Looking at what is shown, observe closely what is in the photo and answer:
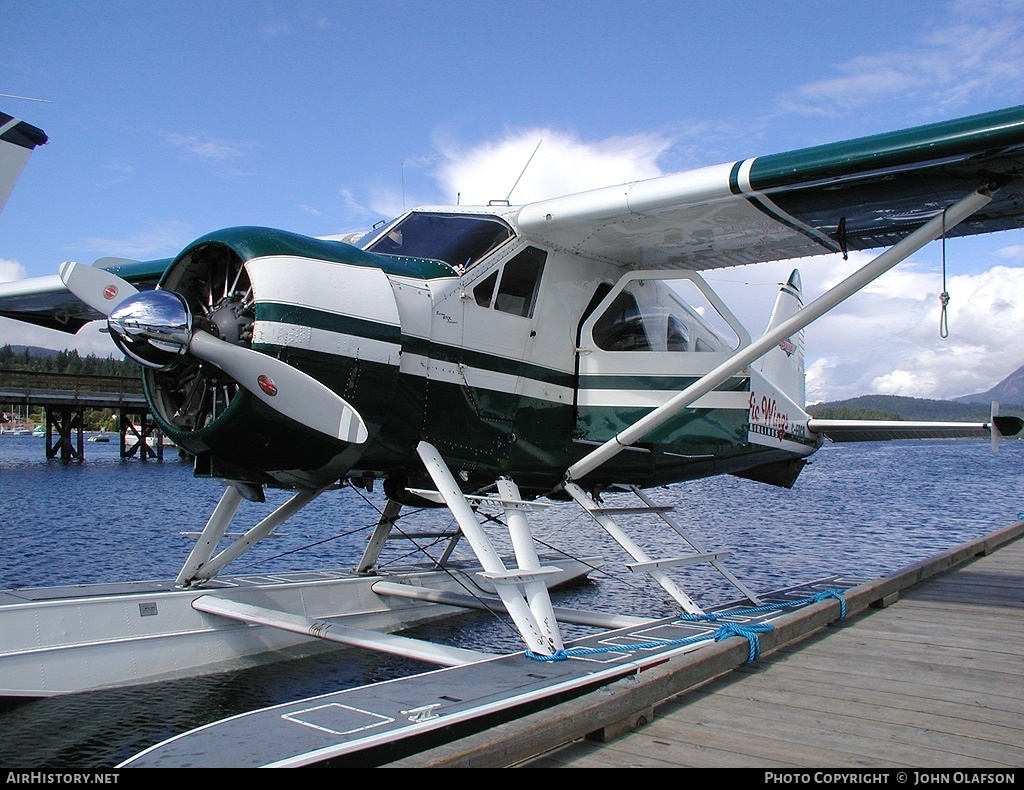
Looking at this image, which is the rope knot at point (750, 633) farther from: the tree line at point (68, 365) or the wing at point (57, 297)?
the tree line at point (68, 365)

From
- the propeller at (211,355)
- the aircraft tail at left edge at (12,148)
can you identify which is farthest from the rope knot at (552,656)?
the aircraft tail at left edge at (12,148)

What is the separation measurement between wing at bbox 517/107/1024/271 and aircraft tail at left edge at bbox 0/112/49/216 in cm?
419

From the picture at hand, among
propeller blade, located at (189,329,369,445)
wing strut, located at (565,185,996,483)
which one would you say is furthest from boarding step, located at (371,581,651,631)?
propeller blade, located at (189,329,369,445)

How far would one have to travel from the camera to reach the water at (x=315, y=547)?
5.98 m

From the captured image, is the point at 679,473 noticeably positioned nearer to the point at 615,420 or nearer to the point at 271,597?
the point at 615,420

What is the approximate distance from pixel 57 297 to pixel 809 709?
783cm

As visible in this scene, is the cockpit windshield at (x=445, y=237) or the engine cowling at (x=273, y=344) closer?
the engine cowling at (x=273, y=344)

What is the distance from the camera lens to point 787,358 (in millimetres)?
9273

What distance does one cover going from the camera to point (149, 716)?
6027mm

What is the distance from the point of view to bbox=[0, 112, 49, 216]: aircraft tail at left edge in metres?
6.77

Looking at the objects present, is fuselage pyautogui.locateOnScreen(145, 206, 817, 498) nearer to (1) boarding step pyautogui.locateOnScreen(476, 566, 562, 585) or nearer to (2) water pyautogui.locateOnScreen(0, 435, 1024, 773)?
(1) boarding step pyautogui.locateOnScreen(476, 566, 562, 585)

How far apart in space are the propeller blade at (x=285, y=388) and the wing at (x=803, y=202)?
2288mm

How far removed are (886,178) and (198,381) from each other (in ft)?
15.5

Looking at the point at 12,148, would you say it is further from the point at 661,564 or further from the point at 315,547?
the point at 315,547
